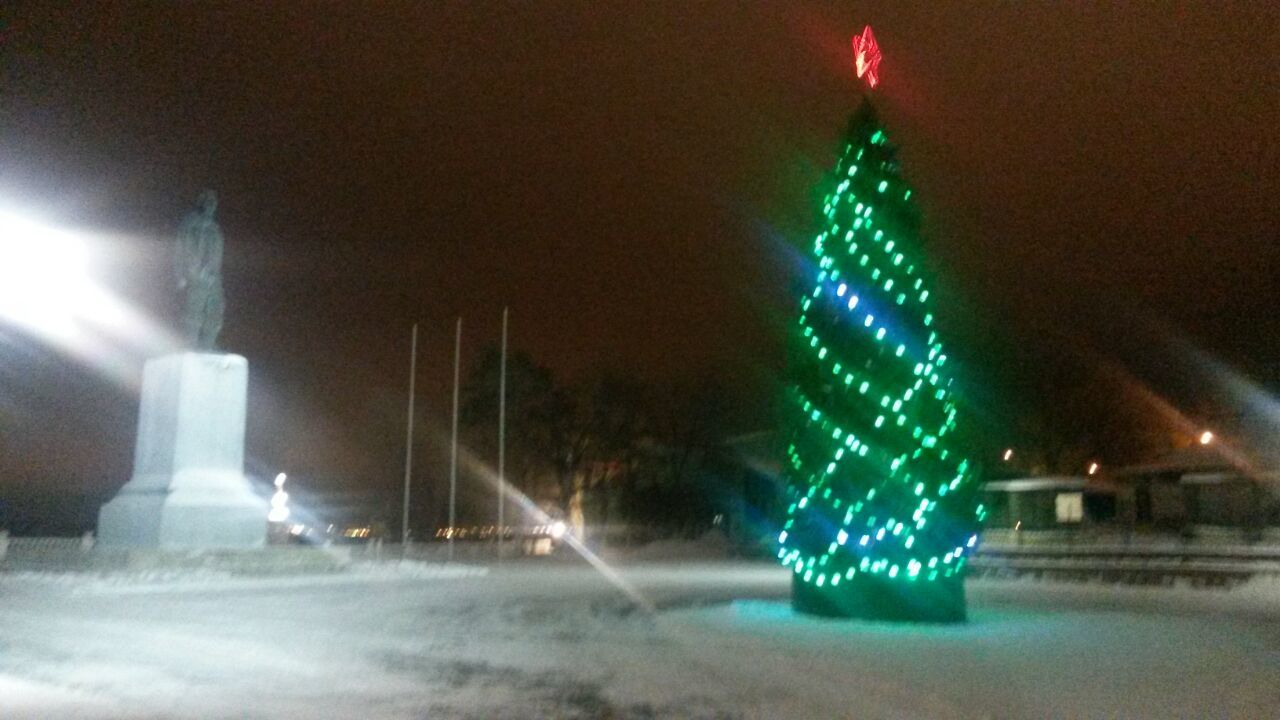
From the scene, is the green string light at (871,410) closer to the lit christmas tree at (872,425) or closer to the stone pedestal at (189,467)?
the lit christmas tree at (872,425)

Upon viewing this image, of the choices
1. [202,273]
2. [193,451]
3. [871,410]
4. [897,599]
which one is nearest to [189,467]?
[193,451]

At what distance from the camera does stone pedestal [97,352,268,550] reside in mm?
25156

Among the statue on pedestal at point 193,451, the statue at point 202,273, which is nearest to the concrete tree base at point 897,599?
the statue on pedestal at point 193,451

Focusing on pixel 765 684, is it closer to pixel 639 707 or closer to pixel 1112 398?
pixel 639 707

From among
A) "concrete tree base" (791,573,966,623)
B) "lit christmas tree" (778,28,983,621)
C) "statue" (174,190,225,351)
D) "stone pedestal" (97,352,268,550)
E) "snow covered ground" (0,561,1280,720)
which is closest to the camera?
"snow covered ground" (0,561,1280,720)

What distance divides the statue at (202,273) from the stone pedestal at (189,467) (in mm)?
918

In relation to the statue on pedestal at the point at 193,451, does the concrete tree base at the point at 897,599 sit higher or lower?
lower

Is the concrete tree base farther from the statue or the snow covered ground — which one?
the statue

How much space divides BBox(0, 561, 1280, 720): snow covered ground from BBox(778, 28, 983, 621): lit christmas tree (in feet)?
2.24

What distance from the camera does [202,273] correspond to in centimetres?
2795

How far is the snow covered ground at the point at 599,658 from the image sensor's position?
356 inches

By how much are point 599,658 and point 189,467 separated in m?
17.0

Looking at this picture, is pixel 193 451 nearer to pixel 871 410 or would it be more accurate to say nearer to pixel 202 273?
pixel 202 273

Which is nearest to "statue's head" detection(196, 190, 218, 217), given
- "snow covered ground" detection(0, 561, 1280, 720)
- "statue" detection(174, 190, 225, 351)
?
"statue" detection(174, 190, 225, 351)
